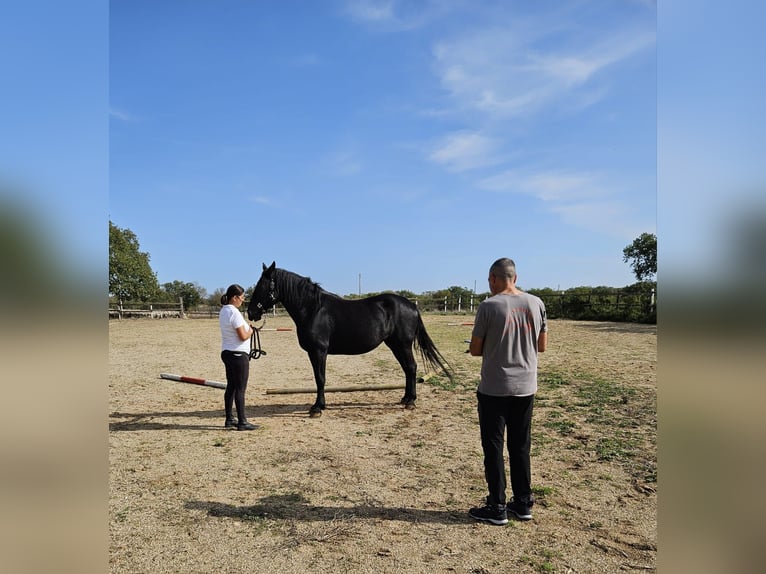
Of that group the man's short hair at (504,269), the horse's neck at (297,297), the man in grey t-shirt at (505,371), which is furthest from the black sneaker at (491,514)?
the horse's neck at (297,297)

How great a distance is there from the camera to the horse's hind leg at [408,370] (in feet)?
22.9

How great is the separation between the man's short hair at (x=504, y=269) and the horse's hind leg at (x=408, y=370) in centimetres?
389

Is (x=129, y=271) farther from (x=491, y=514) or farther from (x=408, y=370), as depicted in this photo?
(x=491, y=514)

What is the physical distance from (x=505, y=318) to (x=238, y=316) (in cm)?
358

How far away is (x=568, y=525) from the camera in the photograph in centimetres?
332

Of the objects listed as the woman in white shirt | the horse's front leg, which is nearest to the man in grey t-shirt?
the woman in white shirt

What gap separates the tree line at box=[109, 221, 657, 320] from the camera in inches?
1064

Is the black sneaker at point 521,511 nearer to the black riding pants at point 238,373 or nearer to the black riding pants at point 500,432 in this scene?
the black riding pants at point 500,432

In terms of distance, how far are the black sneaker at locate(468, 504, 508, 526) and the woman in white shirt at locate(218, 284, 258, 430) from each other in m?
3.35

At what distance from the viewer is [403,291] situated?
43.9 meters
